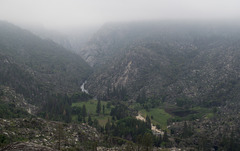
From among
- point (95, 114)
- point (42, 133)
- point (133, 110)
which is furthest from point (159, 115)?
point (42, 133)

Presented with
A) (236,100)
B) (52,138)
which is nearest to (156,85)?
(236,100)

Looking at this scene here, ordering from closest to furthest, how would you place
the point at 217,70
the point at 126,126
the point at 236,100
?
the point at 126,126, the point at 236,100, the point at 217,70

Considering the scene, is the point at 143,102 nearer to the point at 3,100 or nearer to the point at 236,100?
the point at 236,100

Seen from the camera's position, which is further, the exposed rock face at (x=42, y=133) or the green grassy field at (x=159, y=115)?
the green grassy field at (x=159, y=115)

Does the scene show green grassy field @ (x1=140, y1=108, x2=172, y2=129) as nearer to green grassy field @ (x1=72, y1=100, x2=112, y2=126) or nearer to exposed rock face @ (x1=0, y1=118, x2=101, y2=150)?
green grassy field @ (x1=72, y1=100, x2=112, y2=126)

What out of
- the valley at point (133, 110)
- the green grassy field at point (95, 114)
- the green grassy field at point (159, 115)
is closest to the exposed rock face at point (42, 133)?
the valley at point (133, 110)

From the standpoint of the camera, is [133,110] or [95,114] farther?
[133,110]

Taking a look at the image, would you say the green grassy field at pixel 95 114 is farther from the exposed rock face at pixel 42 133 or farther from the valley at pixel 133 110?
the exposed rock face at pixel 42 133

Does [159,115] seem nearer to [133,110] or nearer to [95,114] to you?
[133,110]
